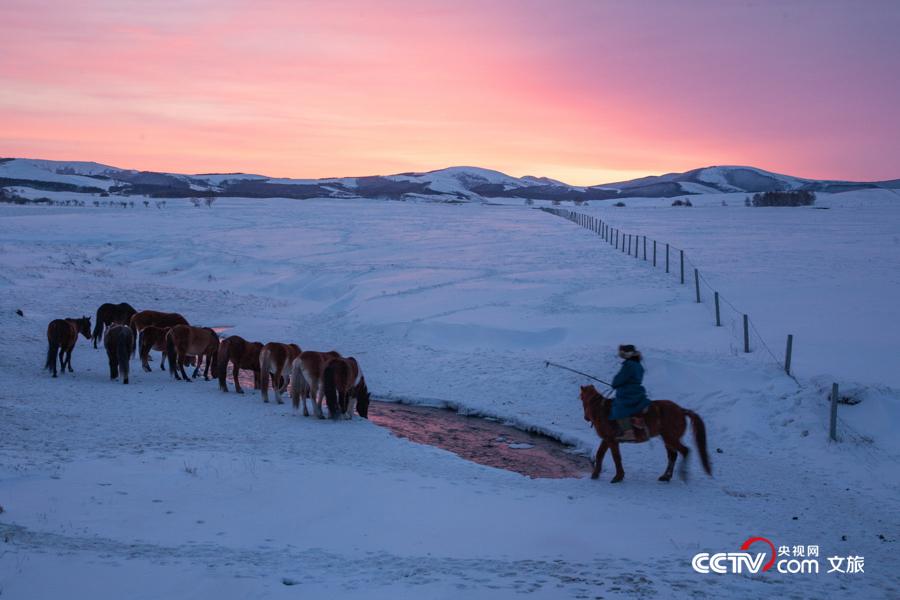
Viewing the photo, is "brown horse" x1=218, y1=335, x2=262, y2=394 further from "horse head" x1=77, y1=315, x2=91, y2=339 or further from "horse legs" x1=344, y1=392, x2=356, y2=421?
"horse head" x1=77, y1=315, x2=91, y2=339

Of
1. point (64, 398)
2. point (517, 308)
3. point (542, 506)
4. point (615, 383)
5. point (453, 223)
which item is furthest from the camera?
point (453, 223)

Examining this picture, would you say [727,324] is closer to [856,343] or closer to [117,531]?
[856,343]

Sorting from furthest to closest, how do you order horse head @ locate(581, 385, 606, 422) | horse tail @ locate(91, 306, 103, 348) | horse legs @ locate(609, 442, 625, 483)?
1. horse tail @ locate(91, 306, 103, 348)
2. horse head @ locate(581, 385, 606, 422)
3. horse legs @ locate(609, 442, 625, 483)

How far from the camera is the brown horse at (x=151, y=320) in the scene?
1741cm

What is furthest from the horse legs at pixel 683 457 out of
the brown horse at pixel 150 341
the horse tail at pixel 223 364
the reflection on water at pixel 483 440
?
the brown horse at pixel 150 341

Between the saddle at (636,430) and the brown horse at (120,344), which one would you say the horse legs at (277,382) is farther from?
the saddle at (636,430)

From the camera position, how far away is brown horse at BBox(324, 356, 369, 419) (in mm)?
12273

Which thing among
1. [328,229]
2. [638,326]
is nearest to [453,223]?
[328,229]

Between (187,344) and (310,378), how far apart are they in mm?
3980

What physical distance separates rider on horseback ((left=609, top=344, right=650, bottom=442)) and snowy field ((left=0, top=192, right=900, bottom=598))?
2.56ft

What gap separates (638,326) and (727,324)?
7.21 ft

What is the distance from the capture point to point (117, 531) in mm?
6305

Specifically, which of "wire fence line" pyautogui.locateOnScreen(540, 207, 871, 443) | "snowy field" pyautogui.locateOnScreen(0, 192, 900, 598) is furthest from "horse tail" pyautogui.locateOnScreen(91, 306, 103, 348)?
"wire fence line" pyautogui.locateOnScreen(540, 207, 871, 443)

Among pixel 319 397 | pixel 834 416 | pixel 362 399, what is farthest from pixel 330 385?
pixel 834 416
